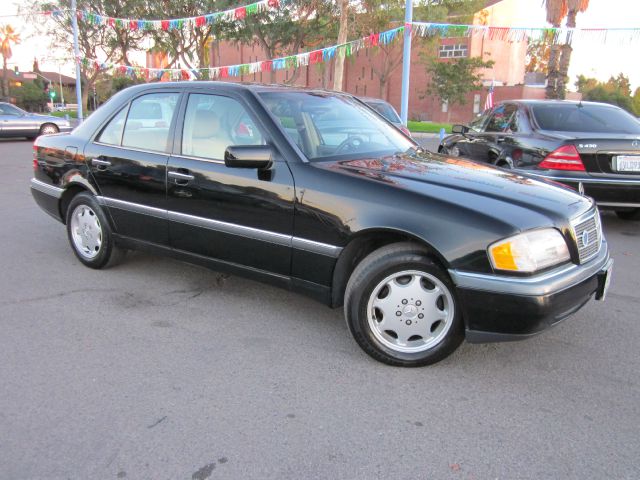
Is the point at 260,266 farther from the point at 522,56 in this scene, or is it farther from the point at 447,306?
the point at 522,56

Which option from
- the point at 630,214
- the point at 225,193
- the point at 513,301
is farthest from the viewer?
the point at 630,214

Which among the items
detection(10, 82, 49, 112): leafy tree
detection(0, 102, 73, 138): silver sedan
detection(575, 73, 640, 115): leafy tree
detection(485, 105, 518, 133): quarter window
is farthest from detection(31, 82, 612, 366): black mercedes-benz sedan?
detection(575, 73, 640, 115): leafy tree

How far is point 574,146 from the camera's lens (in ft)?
19.9

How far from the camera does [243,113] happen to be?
3.72 m

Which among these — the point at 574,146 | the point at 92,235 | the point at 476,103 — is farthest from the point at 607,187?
the point at 476,103

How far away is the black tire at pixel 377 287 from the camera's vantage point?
2965mm

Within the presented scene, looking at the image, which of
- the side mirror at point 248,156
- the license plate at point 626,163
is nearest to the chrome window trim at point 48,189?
the side mirror at point 248,156

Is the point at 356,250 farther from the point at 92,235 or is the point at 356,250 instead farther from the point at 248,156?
the point at 92,235

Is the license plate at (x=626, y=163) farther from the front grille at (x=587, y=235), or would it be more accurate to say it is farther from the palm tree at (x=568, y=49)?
the palm tree at (x=568, y=49)

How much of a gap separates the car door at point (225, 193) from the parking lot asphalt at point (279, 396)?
0.51 m

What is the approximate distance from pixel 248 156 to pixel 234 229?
58 cm

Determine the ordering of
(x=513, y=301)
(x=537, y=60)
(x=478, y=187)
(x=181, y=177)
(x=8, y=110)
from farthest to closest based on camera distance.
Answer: (x=537, y=60) → (x=8, y=110) → (x=181, y=177) → (x=478, y=187) → (x=513, y=301)

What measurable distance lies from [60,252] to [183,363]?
9.74ft

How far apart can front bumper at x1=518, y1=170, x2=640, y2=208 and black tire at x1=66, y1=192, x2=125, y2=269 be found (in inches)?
184
